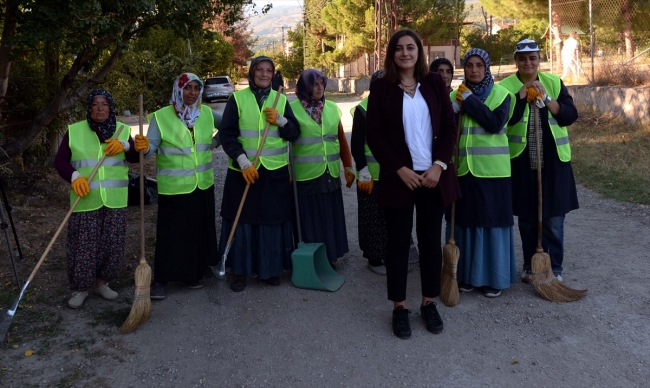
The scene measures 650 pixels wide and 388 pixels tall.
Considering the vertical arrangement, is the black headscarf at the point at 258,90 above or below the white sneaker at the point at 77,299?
above

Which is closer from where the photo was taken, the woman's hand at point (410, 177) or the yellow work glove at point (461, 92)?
the woman's hand at point (410, 177)

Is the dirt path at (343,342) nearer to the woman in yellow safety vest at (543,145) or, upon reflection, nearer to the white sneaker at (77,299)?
the white sneaker at (77,299)

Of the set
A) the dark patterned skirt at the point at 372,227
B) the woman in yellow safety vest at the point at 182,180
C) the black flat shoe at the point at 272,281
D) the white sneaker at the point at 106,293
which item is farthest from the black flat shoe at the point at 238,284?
the dark patterned skirt at the point at 372,227

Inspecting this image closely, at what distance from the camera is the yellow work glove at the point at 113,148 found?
13.6 ft

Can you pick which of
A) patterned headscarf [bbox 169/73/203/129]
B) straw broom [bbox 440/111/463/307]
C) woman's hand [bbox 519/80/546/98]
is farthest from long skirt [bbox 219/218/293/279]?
woman's hand [bbox 519/80/546/98]

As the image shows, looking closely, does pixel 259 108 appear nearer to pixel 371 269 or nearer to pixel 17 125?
pixel 371 269

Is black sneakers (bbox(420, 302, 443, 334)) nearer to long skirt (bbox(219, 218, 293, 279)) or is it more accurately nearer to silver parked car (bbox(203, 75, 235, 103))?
long skirt (bbox(219, 218, 293, 279))

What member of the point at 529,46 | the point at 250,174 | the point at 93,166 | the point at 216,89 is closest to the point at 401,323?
the point at 250,174

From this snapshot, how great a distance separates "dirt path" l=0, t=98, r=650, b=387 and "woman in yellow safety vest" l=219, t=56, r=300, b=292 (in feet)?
0.75

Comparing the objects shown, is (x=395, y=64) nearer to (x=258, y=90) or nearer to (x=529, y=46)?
(x=529, y=46)

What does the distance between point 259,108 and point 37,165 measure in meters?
5.23

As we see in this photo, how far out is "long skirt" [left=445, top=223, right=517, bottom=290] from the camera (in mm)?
4230

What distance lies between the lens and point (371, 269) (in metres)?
4.99

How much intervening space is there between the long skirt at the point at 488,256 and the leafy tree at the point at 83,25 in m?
3.29
